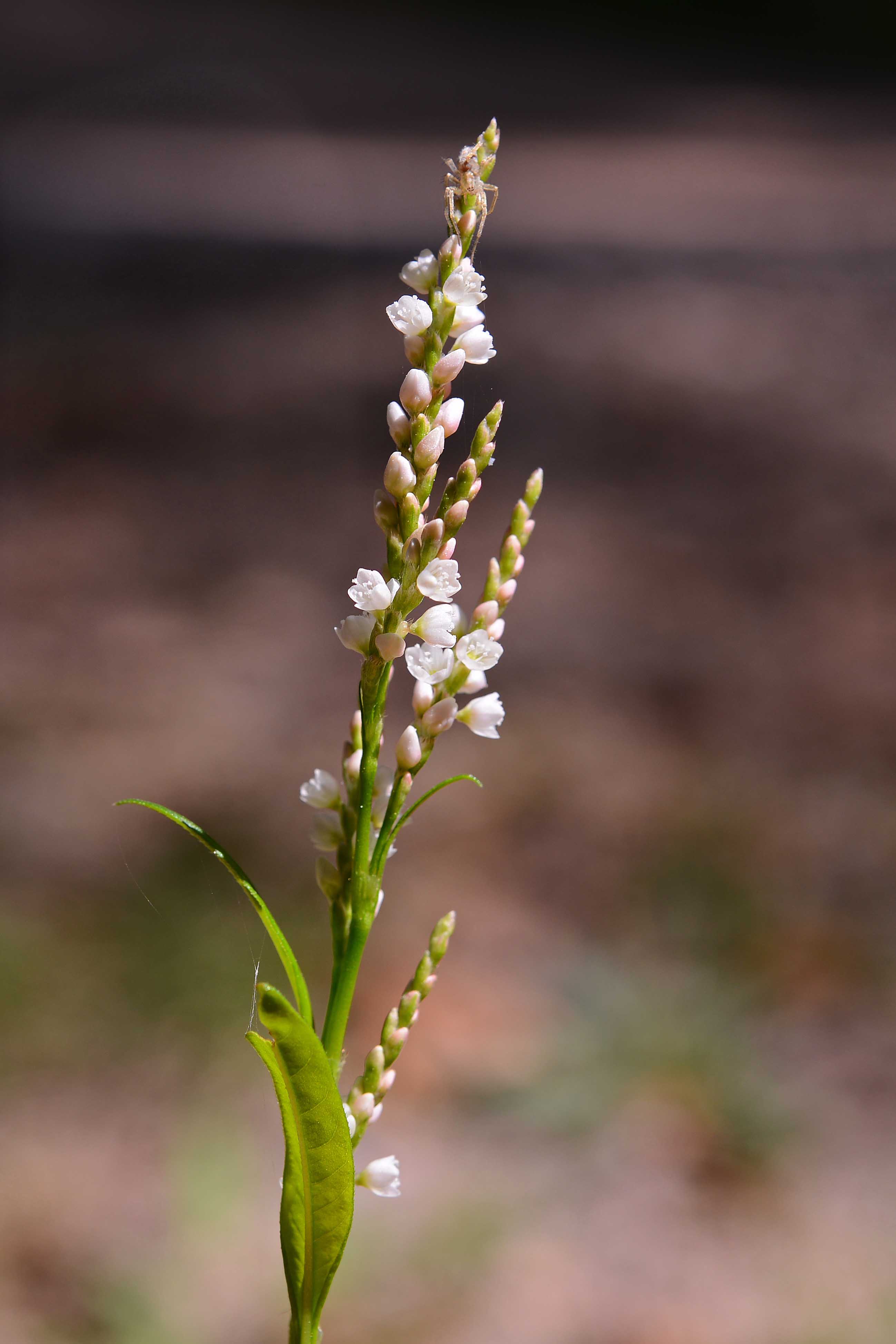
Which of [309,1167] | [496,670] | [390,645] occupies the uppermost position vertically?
[496,670]

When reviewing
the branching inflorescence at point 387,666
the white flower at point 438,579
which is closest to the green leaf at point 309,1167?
the branching inflorescence at point 387,666

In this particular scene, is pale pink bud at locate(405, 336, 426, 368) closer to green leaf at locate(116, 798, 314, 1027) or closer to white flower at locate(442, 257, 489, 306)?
white flower at locate(442, 257, 489, 306)

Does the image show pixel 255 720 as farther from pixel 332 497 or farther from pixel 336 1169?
pixel 336 1169

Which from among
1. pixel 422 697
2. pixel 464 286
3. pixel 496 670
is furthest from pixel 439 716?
pixel 496 670

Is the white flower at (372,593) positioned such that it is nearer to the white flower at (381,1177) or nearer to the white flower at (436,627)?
the white flower at (436,627)

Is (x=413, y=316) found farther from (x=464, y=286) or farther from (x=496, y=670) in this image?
(x=496, y=670)

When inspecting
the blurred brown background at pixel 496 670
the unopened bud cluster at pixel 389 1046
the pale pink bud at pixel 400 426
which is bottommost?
the unopened bud cluster at pixel 389 1046

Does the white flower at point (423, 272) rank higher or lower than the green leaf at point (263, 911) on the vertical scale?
higher

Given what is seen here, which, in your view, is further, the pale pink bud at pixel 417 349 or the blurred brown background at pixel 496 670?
the blurred brown background at pixel 496 670
